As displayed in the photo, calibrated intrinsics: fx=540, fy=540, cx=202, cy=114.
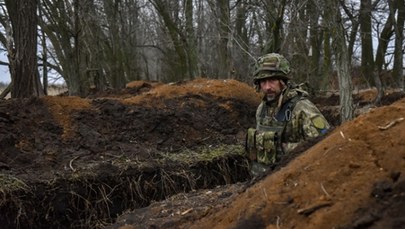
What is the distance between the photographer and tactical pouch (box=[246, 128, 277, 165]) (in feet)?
17.3

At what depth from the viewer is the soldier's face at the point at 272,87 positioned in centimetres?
538

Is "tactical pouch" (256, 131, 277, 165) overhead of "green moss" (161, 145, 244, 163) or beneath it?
overhead

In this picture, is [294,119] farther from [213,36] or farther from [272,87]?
[213,36]

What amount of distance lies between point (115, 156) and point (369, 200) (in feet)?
21.1

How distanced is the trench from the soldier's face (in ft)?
8.33

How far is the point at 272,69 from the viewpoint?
17.5ft

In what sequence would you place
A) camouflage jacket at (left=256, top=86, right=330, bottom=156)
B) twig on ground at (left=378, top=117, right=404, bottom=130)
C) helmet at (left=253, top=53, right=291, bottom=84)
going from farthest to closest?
helmet at (left=253, top=53, right=291, bottom=84), camouflage jacket at (left=256, top=86, right=330, bottom=156), twig on ground at (left=378, top=117, right=404, bottom=130)

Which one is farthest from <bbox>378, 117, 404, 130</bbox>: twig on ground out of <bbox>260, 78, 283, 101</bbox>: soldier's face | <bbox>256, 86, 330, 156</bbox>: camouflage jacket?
<bbox>260, 78, 283, 101</bbox>: soldier's face

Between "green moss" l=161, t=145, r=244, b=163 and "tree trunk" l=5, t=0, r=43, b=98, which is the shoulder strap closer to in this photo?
"green moss" l=161, t=145, r=244, b=163

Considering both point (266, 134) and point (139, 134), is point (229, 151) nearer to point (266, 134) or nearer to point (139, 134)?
point (139, 134)

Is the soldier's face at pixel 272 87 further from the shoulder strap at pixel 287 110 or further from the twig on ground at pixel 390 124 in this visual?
the twig on ground at pixel 390 124

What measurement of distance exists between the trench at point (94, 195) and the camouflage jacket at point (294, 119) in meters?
2.44

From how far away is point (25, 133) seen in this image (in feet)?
28.1

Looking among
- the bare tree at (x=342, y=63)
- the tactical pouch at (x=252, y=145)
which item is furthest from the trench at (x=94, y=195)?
the bare tree at (x=342, y=63)
